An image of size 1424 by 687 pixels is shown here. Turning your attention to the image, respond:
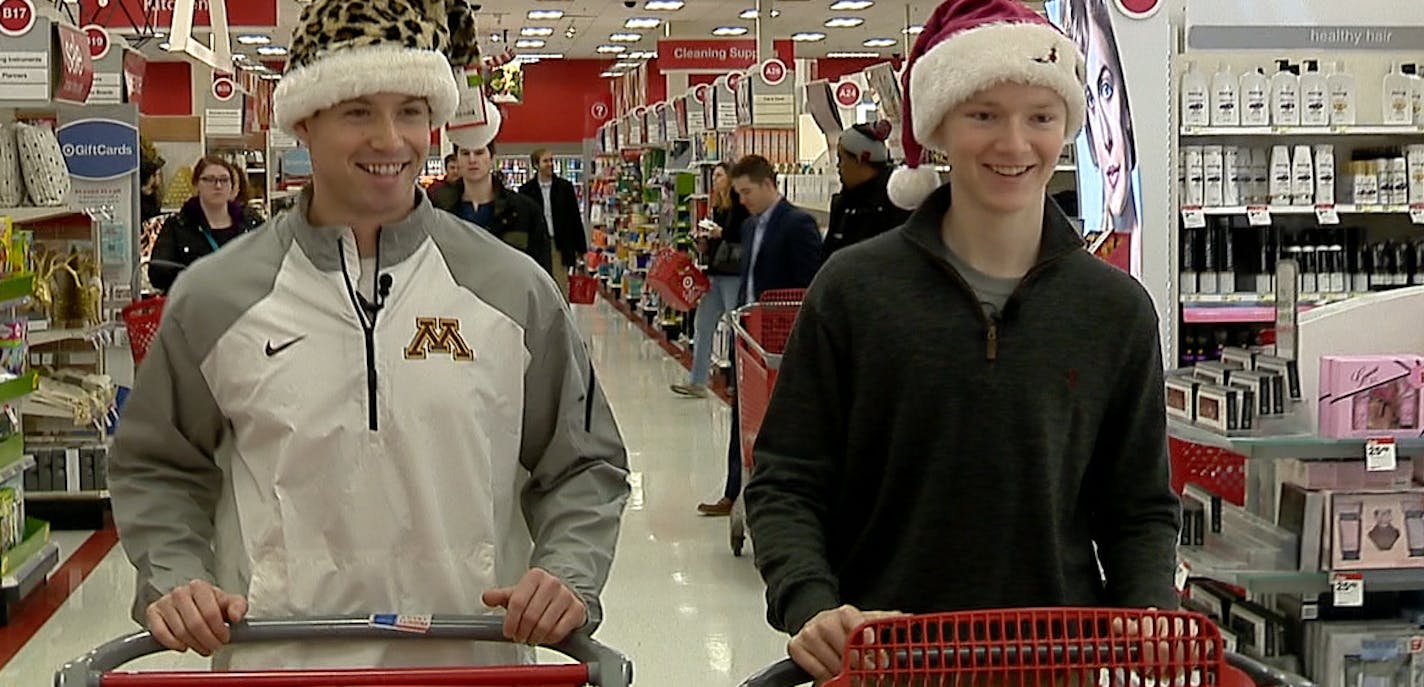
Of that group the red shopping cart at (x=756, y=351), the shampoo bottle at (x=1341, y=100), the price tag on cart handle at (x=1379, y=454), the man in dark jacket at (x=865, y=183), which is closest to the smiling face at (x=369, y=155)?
the price tag on cart handle at (x=1379, y=454)

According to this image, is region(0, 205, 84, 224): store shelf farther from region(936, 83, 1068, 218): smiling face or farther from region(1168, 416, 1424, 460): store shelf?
region(936, 83, 1068, 218): smiling face

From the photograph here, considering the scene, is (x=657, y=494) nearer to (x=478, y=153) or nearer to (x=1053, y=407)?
(x=478, y=153)

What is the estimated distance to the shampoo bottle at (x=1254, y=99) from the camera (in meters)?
Answer: 7.30

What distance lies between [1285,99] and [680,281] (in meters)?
5.12

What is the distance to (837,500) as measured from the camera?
219 centimetres

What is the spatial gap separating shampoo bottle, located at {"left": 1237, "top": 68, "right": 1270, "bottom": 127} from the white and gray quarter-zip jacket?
5.70 meters

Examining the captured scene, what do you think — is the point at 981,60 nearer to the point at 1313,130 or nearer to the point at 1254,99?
the point at 1254,99

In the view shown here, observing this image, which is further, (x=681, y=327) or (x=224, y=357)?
(x=681, y=327)

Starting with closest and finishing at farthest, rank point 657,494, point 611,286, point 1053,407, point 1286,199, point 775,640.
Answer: point 1053,407, point 775,640, point 1286,199, point 657,494, point 611,286

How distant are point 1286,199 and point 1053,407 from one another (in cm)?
581

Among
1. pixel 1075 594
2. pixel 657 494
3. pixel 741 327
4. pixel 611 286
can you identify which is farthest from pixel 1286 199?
pixel 611 286

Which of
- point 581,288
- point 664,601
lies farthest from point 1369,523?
point 581,288

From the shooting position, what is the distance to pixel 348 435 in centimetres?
210

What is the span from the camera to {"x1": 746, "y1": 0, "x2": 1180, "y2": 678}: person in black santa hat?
2.10 m
